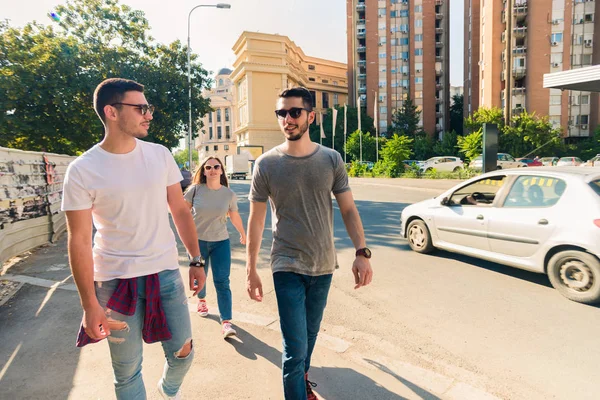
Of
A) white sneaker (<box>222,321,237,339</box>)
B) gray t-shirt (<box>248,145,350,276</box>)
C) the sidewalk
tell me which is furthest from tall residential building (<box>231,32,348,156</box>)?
gray t-shirt (<box>248,145,350,276</box>)

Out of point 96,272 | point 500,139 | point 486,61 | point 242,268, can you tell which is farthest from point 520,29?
point 96,272

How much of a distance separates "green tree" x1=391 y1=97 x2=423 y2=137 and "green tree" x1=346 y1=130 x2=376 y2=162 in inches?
529

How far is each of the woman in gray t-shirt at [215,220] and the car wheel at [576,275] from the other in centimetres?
367

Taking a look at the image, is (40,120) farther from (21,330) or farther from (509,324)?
(509,324)

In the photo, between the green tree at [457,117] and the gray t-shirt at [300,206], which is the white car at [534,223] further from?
the green tree at [457,117]

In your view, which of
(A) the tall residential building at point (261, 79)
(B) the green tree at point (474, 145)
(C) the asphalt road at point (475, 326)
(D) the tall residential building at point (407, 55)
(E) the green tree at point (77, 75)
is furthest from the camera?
(A) the tall residential building at point (261, 79)

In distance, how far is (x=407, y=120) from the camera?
58.8 meters

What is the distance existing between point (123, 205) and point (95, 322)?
58 cm

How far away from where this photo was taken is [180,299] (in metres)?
2.26

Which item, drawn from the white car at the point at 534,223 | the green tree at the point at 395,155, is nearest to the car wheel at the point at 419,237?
the white car at the point at 534,223

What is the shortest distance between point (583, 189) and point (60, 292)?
21.4ft

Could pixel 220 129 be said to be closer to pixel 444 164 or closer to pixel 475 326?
pixel 444 164

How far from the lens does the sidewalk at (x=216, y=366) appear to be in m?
2.85

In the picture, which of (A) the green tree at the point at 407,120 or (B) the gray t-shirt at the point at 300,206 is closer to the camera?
(B) the gray t-shirt at the point at 300,206
